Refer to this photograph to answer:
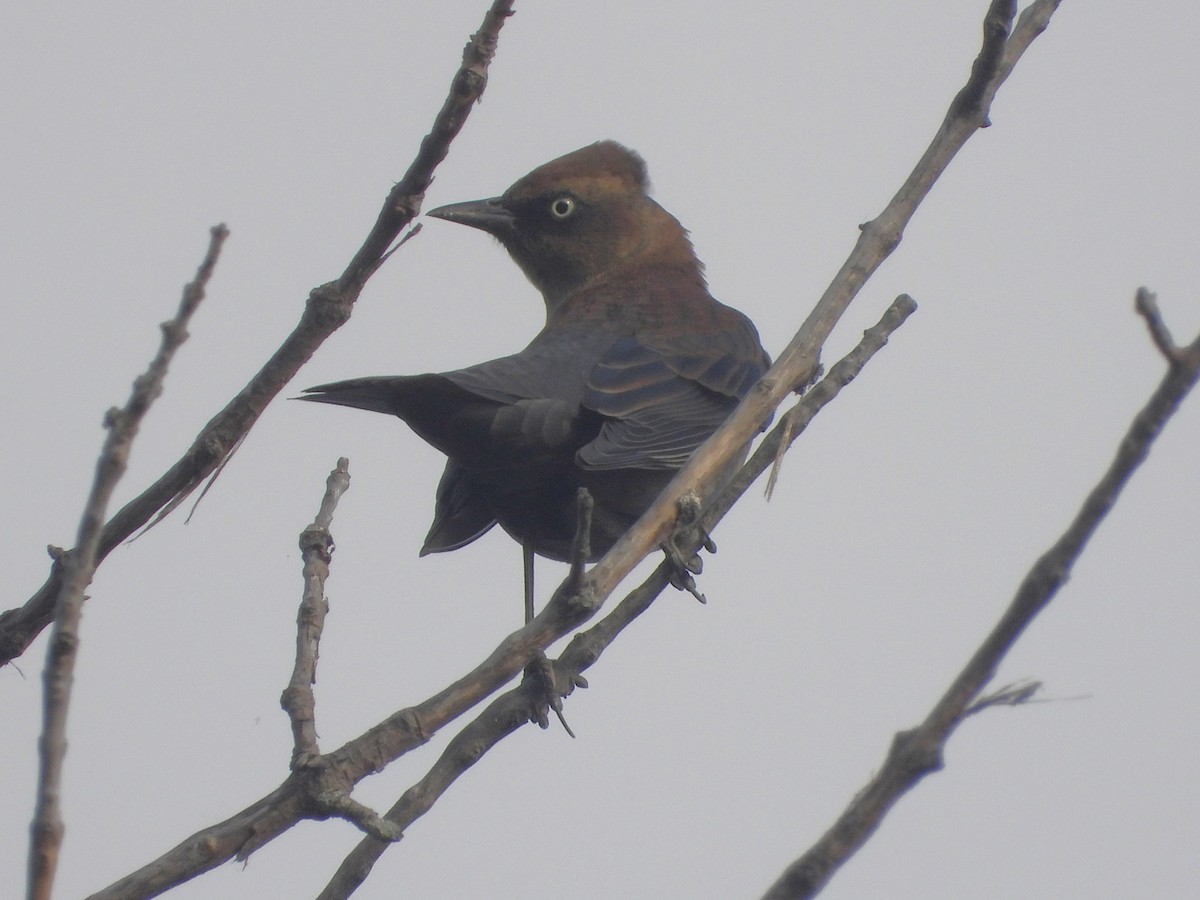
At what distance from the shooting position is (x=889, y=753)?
6.38 feet

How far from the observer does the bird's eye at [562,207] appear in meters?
7.50

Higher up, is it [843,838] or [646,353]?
[646,353]

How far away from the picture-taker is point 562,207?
7.54m

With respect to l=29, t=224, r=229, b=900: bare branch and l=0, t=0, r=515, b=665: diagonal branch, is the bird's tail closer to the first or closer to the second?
l=0, t=0, r=515, b=665: diagonal branch

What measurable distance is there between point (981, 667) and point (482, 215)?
5845 millimetres

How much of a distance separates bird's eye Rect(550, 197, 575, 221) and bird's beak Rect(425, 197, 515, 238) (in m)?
0.21

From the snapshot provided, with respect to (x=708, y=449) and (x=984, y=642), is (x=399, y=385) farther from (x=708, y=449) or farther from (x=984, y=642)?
(x=984, y=642)

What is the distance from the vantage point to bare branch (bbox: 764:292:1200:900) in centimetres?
183

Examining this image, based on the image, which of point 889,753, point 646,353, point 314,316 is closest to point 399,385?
point 646,353

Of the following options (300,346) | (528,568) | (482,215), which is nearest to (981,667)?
(300,346)

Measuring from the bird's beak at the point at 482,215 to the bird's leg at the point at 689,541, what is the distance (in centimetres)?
303

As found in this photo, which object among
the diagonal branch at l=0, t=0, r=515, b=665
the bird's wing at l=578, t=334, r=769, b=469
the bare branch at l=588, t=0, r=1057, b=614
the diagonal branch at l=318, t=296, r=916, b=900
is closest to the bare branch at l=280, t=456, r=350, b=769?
Answer: the diagonal branch at l=318, t=296, r=916, b=900

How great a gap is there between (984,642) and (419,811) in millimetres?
1464

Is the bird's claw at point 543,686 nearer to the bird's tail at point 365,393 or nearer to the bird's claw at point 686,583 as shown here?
the bird's claw at point 686,583
